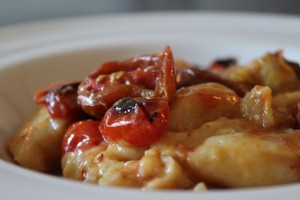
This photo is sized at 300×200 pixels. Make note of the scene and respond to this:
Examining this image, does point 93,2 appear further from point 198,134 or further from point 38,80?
point 198,134

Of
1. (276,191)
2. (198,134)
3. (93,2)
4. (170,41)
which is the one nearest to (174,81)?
(198,134)

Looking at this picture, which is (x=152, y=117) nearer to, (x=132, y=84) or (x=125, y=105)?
(x=125, y=105)

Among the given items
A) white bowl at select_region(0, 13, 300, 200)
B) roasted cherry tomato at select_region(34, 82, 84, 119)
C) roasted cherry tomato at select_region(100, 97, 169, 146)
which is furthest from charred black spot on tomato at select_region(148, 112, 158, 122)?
white bowl at select_region(0, 13, 300, 200)

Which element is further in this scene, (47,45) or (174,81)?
(47,45)

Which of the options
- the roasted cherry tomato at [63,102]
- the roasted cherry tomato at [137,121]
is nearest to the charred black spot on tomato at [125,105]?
the roasted cherry tomato at [137,121]

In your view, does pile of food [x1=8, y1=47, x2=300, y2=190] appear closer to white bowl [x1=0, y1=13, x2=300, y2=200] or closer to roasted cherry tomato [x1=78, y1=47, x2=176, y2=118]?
roasted cherry tomato [x1=78, y1=47, x2=176, y2=118]

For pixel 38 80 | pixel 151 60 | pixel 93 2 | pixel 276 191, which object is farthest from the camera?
pixel 93 2

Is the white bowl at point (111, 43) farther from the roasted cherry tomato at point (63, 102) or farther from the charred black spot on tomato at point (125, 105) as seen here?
the charred black spot on tomato at point (125, 105)
